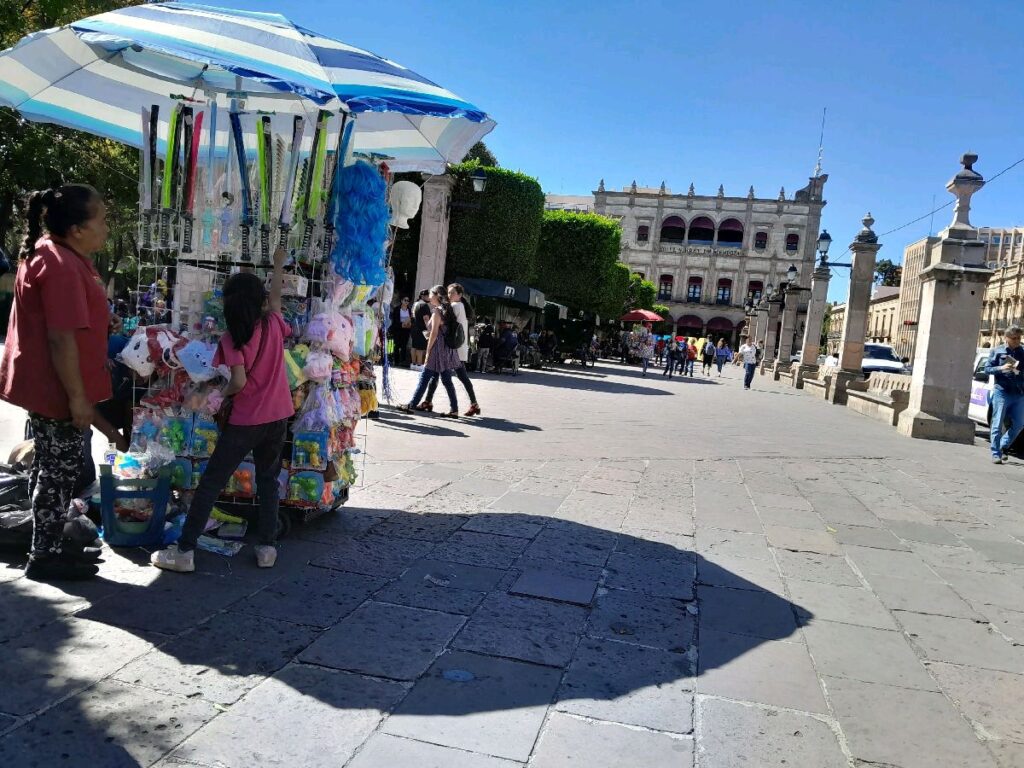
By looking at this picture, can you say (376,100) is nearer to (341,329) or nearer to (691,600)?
(341,329)

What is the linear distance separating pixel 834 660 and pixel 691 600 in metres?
0.80

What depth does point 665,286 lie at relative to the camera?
268 ft

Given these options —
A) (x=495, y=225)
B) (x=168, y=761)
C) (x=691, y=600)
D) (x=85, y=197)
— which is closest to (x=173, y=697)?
(x=168, y=761)

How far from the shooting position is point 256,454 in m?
3.97

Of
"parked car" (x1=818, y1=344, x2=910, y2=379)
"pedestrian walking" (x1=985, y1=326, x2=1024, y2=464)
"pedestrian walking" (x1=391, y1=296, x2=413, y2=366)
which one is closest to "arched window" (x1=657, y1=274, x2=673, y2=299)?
"parked car" (x1=818, y1=344, x2=910, y2=379)

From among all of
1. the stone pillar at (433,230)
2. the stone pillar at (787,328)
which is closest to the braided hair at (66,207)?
the stone pillar at (433,230)

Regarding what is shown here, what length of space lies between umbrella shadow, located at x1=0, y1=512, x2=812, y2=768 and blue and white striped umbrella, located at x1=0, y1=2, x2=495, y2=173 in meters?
2.42

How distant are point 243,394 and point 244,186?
137cm

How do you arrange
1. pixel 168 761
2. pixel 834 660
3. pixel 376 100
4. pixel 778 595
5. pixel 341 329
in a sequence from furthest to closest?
pixel 341 329
pixel 778 595
pixel 376 100
pixel 834 660
pixel 168 761

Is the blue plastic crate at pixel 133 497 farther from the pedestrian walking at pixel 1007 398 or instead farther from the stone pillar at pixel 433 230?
the stone pillar at pixel 433 230

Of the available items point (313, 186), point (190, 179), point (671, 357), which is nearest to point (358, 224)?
point (313, 186)

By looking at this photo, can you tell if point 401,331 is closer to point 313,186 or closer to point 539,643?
point 313,186

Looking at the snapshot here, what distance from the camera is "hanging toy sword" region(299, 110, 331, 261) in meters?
4.50

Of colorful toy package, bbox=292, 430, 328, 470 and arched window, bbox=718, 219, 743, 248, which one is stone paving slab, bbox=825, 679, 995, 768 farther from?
arched window, bbox=718, 219, 743, 248
